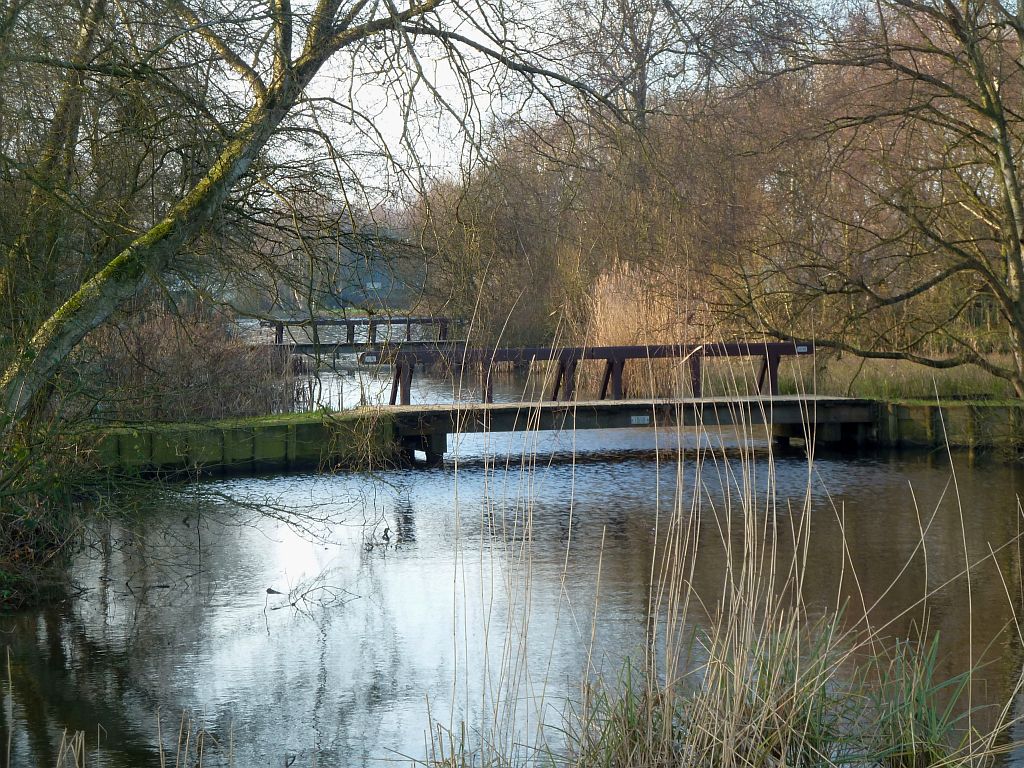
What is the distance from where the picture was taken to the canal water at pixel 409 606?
184 inches

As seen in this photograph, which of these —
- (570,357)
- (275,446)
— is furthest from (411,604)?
(570,357)

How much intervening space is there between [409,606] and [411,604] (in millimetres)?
48

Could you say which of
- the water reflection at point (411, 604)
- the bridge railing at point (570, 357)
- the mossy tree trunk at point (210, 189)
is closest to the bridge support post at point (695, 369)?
the bridge railing at point (570, 357)

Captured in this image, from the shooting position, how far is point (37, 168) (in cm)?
538

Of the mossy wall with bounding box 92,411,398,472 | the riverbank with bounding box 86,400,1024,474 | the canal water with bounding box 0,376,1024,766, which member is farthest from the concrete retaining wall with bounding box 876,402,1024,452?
the mossy wall with bounding box 92,411,398,472

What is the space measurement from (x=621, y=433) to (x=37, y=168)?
34.4ft

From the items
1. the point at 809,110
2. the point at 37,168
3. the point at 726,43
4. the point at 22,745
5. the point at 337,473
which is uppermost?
the point at 809,110

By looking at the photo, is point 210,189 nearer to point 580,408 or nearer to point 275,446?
point 275,446

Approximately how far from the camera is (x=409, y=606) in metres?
6.84

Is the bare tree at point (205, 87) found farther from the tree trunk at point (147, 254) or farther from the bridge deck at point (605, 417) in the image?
the bridge deck at point (605, 417)

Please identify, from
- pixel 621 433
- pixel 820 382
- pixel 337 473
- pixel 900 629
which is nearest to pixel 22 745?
pixel 900 629

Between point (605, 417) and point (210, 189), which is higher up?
point (210, 189)

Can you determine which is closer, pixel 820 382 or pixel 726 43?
pixel 726 43

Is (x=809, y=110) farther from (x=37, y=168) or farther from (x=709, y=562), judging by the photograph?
(x=37, y=168)
